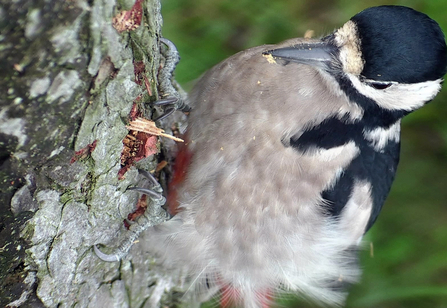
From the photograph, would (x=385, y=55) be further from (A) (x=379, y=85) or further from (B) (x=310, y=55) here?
(B) (x=310, y=55)

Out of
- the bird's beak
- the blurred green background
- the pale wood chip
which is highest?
the bird's beak

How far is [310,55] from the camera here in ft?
4.85

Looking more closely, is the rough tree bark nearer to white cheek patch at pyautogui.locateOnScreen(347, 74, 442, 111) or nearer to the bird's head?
the bird's head

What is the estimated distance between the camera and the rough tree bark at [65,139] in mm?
885

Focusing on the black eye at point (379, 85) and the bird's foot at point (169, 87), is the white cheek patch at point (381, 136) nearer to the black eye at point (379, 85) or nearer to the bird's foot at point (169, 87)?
the black eye at point (379, 85)

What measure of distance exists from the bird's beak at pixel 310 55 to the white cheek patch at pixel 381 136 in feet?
1.00

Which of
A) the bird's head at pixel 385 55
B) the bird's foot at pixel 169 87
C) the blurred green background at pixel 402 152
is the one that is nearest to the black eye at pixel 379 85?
→ the bird's head at pixel 385 55

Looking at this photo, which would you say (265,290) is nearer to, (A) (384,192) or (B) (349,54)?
(A) (384,192)

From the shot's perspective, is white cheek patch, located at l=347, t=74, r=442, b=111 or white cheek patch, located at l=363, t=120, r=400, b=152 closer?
white cheek patch, located at l=347, t=74, r=442, b=111

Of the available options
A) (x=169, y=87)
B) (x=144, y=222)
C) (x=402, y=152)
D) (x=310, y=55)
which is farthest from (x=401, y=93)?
(x=402, y=152)

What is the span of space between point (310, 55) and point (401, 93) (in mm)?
345

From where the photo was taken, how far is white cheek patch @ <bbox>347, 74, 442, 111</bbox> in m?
1.48

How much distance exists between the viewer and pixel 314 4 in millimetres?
2881

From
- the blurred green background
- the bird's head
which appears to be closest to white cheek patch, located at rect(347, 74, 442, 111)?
the bird's head
